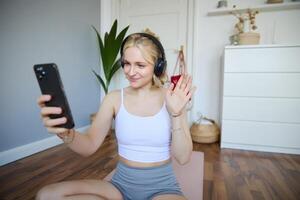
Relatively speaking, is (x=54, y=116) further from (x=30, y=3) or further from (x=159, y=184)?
(x=30, y=3)

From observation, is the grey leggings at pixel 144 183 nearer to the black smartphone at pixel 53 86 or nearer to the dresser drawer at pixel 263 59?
the black smartphone at pixel 53 86

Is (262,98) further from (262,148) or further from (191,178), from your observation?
(191,178)

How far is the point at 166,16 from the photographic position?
9.64 feet

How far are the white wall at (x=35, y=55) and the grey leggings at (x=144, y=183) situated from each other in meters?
1.38

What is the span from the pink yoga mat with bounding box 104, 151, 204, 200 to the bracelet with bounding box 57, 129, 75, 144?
26.4 inches

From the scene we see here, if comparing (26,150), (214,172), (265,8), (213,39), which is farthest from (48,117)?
(265,8)

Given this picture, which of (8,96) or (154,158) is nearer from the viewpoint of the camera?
(154,158)

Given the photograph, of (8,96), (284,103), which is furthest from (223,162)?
(8,96)

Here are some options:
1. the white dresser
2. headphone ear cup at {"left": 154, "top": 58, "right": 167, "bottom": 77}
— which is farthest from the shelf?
headphone ear cup at {"left": 154, "top": 58, "right": 167, "bottom": 77}

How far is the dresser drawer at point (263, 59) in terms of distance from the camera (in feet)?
6.81

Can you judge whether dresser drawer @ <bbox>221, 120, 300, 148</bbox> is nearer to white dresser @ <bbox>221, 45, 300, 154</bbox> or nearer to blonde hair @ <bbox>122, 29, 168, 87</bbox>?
white dresser @ <bbox>221, 45, 300, 154</bbox>

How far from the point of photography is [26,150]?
1937mm

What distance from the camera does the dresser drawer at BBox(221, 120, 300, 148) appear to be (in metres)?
2.15

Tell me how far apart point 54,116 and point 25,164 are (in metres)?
1.43
